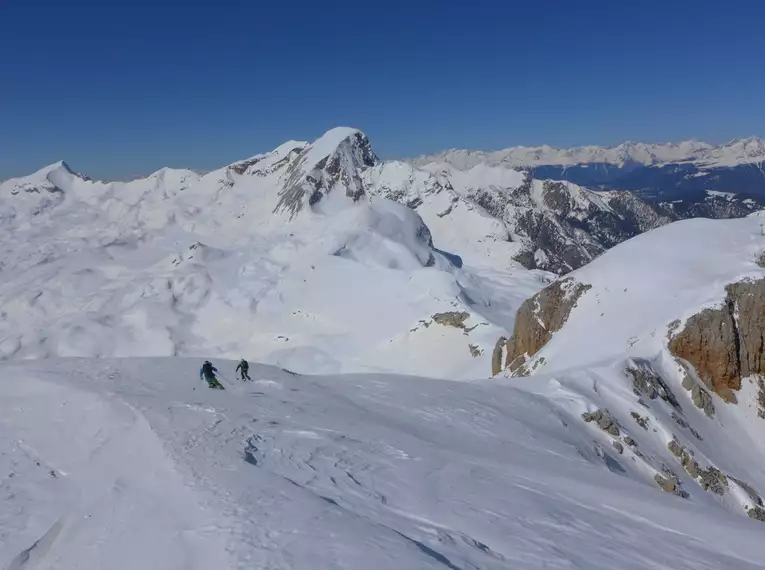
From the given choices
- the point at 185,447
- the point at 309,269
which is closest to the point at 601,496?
the point at 185,447

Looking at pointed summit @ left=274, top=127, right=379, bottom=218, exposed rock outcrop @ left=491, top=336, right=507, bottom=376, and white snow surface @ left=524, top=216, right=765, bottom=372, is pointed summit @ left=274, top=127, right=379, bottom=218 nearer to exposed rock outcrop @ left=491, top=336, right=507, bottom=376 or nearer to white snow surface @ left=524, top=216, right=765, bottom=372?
exposed rock outcrop @ left=491, top=336, right=507, bottom=376

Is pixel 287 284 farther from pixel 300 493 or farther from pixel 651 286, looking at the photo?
pixel 300 493

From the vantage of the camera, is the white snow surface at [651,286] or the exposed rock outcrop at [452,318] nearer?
the white snow surface at [651,286]

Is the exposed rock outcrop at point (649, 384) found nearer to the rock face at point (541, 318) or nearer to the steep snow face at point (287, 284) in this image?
the rock face at point (541, 318)

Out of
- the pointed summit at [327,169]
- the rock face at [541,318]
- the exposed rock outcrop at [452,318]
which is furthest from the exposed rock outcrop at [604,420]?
the pointed summit at [327,169]

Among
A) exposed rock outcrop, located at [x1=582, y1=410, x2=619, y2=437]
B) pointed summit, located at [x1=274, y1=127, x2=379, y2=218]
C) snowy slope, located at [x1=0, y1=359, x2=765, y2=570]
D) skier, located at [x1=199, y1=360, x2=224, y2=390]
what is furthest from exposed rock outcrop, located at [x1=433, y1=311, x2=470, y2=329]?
pointed summit, located at [x1=274, y1=127, x2=379, y2=218]
